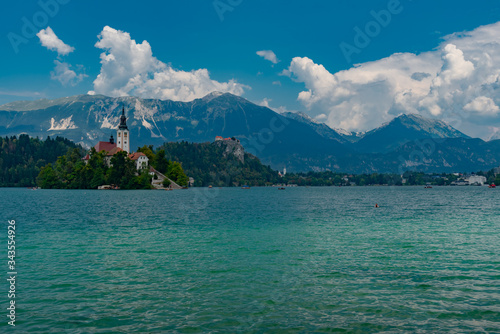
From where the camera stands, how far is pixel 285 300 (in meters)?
21.0

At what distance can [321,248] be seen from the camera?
3831 cm

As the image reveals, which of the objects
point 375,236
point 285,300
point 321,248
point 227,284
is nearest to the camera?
point 285,300

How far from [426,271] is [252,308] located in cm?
1539

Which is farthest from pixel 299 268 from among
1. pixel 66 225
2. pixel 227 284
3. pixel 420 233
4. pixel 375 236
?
pixel 66 225

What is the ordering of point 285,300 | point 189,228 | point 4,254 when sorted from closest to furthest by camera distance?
point 285,300 → point 4,254 → point 189,228

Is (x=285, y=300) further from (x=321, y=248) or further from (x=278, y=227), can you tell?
(x=278, y=227)

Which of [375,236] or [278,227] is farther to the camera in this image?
[278,227]

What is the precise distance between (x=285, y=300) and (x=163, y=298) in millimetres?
6588

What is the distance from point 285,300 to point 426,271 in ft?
43.1

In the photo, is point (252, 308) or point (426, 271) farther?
point (426, 271)

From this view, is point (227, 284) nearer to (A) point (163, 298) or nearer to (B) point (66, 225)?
(A) point (163, 298)

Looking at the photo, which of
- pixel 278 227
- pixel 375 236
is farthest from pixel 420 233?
pixel 278 227

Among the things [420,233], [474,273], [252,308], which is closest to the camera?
[252,308]

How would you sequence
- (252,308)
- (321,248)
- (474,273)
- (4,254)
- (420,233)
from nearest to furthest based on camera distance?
(252,308) → (474,273) → (4,254) → (321,248) → (420,233)
